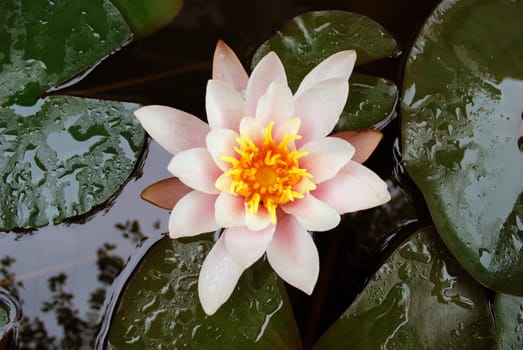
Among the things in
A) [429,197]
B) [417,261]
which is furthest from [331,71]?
[417,261]

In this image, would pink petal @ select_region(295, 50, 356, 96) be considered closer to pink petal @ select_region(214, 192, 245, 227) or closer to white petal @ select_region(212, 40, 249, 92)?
white petal @ select_region(212, 40, 249, 92)

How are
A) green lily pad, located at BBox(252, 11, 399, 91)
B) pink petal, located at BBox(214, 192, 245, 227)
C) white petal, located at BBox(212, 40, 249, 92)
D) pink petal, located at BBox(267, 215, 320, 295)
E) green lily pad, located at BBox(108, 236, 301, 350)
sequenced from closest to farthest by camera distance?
pink petal, located at BBox(214, 192, 245, 227), pink petal, located at BBox(267, 215, 320, 295), white petal, located at BBox(212, 40, 249, 92), green lily pad, located at BBox(108, 236, 301, 350), green lily pad, located at BBox(252, 11, 399, 91)

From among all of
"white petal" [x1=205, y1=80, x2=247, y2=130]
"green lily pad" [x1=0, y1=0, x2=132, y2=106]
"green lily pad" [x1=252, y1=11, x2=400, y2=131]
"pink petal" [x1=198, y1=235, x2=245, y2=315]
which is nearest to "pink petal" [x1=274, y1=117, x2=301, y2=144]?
"white petal" [x1=205, y1=80, x2=247, y2=130]

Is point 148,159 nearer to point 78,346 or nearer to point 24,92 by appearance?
point 24,92

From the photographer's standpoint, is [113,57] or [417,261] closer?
[417,261]

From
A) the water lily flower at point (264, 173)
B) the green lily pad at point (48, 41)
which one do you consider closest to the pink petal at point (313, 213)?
the water lily flower at point (264, 173)

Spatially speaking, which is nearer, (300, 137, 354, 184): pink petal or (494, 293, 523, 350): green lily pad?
(300, 137, 354, 184): pink petal

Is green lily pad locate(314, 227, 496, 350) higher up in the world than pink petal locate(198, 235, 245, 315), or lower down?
lower down
